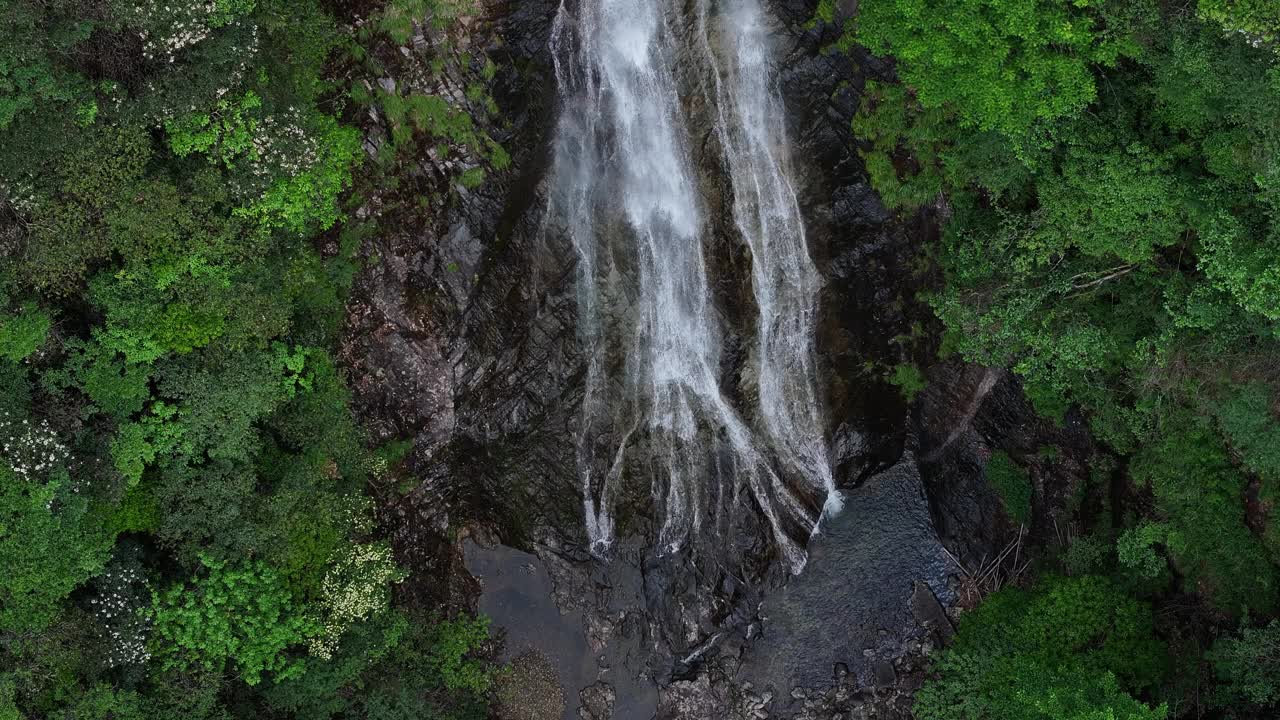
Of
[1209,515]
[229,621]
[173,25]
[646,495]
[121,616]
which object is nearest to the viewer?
[173,25]

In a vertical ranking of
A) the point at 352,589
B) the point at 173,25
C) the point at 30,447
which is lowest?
the point at 352,589

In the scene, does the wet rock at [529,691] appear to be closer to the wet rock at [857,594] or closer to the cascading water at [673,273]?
the cascading water at [673,273]

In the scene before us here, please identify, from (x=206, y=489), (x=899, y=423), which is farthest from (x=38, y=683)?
(x=899, y=423)

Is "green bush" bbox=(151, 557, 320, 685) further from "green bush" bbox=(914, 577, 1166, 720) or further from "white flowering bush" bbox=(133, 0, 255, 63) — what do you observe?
"green bush" bbox=(914, 577, 1166, 720)

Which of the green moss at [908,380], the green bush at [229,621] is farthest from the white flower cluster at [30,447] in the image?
the green moss at [908,380]

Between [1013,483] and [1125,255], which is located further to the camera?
[1013,483]

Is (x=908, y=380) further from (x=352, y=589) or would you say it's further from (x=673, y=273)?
(x=352, y=589)

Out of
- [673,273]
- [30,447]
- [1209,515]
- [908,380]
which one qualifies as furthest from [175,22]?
[1209,515]
